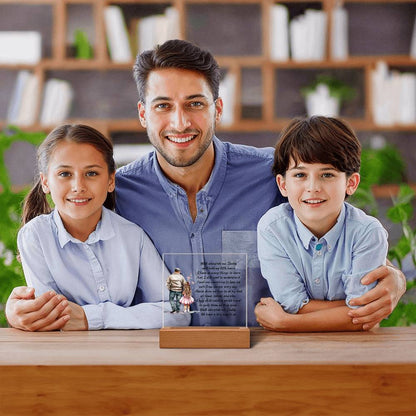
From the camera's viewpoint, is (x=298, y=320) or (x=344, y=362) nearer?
(x=344, y=362)

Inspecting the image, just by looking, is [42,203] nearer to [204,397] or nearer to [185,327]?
[185,327]

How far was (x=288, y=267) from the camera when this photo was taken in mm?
1558

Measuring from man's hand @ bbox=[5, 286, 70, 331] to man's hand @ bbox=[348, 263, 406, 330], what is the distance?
678 millimetres

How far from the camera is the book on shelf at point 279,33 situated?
398 centimetres

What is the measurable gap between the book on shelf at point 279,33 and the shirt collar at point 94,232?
2.66 m

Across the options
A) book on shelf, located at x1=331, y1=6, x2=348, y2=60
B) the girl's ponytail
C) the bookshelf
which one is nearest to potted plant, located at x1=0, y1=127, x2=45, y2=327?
the girl's ponytail

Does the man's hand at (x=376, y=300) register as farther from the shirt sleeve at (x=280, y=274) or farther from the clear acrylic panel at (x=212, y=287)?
the clear acrylic panel at (x=212, y=287)

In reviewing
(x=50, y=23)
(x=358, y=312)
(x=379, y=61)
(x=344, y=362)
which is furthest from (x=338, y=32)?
(x=344, y=362)

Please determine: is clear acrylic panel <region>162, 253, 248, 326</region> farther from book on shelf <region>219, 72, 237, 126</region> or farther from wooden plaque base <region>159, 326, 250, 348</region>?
book on shelf <region>219, 72, 237, 126</region>

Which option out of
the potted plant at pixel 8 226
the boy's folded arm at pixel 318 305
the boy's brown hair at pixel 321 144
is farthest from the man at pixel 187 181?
the potted plant at pixel 8 226

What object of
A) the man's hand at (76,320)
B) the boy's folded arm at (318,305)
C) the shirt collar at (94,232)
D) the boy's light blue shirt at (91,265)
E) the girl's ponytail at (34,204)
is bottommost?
the man's hand at (76,320)

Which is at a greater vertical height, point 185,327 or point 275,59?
Answer: point 275,59

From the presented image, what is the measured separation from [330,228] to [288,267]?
0.14 m

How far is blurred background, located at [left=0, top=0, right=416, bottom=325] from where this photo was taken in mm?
4035
